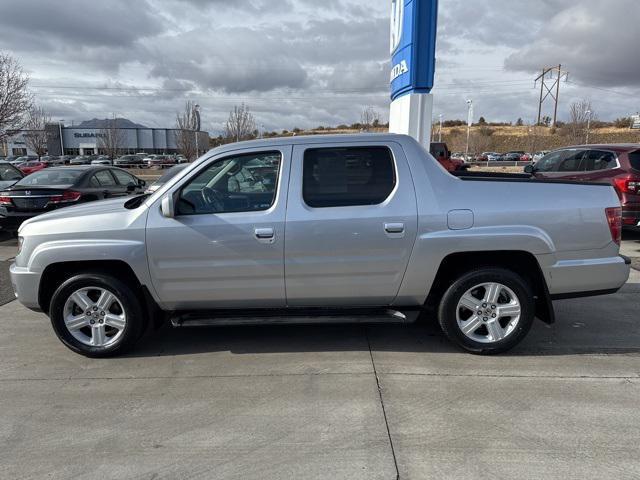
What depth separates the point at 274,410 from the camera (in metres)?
3.29

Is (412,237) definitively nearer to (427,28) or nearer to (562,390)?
(562,390)

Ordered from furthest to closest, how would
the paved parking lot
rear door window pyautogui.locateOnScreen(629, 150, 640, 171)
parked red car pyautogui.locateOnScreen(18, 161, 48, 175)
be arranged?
parked red car pyautogui.locateOnScreen(18, 161, 48, 175) < rear door window pyautogui.locateOnScreen(629, 150, 640, 171) < the paved parking lot

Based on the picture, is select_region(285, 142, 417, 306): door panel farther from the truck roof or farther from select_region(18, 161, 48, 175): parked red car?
select_region(18, 161, 48, 175): parked red car

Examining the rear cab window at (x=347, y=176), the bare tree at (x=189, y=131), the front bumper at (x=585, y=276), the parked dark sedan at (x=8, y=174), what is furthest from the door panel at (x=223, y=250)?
the bare tree at (x=189, y=131)

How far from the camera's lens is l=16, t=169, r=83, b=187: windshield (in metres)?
9.15

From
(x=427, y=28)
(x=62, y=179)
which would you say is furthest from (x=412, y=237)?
(x=62, y=179)

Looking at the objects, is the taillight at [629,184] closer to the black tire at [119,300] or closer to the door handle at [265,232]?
the door handle at [265,232]

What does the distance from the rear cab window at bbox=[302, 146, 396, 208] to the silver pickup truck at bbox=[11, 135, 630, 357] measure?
11 mm

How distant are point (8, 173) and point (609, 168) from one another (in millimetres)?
13608

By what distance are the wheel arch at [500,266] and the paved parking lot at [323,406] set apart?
1.52 ft

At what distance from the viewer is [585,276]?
4.00 meters

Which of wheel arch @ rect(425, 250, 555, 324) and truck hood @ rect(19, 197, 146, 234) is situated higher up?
truck hood @ rect(19, 197, 146, 234)

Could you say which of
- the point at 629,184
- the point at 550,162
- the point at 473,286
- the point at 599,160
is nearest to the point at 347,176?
the point at 473,286

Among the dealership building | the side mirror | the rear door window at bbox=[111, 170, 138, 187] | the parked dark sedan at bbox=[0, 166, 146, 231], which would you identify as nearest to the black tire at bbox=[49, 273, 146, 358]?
the side mirror
